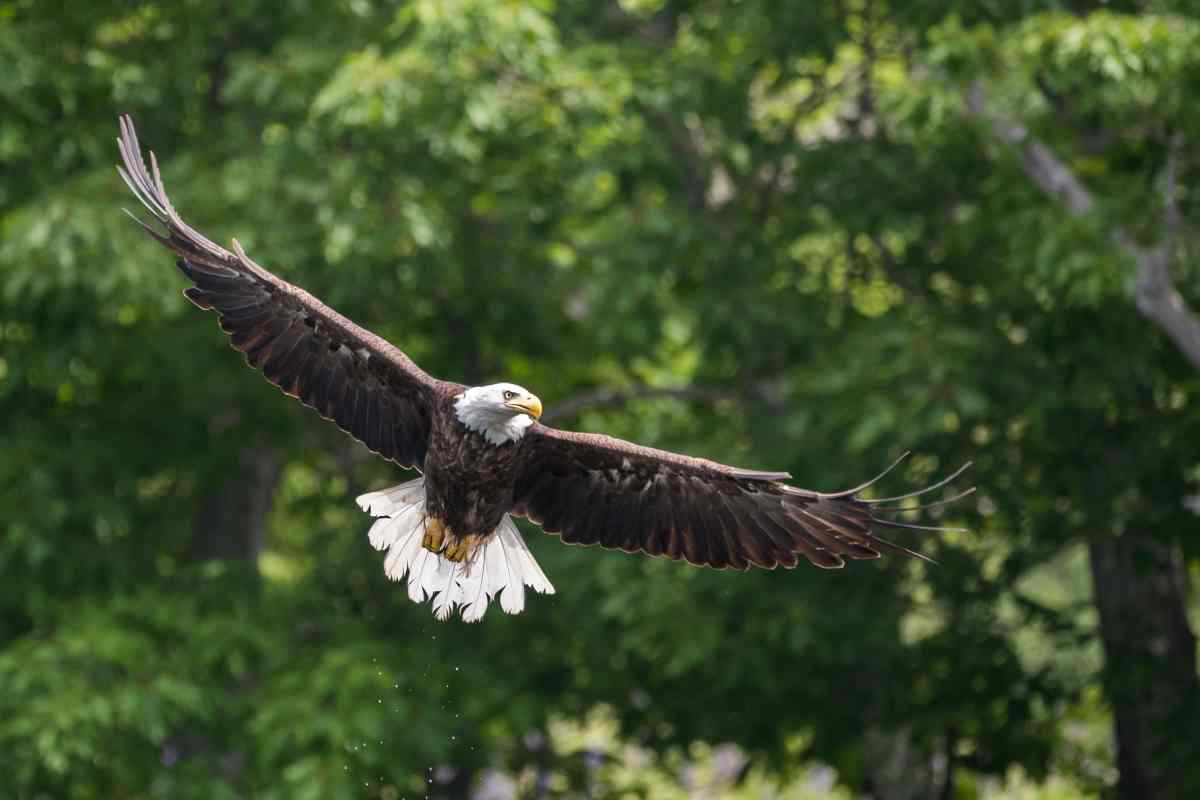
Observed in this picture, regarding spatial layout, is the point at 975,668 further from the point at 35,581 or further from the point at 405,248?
the point at 35,581

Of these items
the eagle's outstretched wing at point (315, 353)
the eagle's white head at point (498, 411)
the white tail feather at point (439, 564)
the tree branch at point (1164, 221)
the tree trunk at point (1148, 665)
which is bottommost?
the white tail feather at point (439, 564)

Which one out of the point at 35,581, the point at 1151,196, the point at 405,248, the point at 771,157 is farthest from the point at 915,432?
the point at 35,581

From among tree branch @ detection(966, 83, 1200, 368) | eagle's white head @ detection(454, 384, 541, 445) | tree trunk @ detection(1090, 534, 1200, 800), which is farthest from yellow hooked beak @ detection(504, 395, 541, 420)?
tree trunk @ detection(1090, 534, 1200, 800)

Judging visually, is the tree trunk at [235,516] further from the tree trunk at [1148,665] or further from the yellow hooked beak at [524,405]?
the yellow hooked beak at [524,405]

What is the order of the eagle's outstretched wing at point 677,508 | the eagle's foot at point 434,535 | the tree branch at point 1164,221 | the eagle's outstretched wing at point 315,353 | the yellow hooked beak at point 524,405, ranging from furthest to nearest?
the tree branch at point 1164,221 → the eagle's foot at point 434,535 → the eagle's outstretched wing at point 315,353 → the yellow hooked beak at point 524,405 → the eagle's outstretched wing at point 677,508

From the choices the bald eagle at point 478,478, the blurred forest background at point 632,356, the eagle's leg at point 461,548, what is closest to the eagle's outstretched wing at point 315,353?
the bald eagle at point 478,478

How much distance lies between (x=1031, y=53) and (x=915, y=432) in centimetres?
177

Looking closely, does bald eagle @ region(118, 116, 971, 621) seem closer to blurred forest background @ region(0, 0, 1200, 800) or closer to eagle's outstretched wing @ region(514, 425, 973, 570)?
eagle's outstretched wing @ region(514, 425, 973, 570)

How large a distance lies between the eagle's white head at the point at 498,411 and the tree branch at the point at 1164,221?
3408 millimetres

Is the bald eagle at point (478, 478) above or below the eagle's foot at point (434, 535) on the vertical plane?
above

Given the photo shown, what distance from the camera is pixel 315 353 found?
734 cm

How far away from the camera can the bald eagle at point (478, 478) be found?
22.6ft

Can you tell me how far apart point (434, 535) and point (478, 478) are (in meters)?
0.36

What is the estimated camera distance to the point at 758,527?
275 inches
